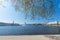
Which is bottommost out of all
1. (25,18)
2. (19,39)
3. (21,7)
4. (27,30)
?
(19,39)

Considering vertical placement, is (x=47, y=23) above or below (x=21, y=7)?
below

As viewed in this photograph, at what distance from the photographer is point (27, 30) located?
6.12 feet

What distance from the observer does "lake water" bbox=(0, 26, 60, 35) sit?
185 cm

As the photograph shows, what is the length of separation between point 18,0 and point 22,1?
59 mm

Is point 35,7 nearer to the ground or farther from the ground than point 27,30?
farther from the ground

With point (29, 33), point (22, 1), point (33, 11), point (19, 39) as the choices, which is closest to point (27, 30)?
point (29, 33)

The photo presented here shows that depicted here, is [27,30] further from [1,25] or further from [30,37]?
[1,25]

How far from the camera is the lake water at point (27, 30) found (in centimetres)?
185

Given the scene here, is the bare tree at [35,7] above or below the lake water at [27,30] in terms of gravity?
above

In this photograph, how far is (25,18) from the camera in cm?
188

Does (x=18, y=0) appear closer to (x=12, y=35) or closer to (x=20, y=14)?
(x=20, y=14)

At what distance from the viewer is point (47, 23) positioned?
191 centimetres

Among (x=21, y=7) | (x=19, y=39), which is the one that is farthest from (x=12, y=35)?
(x=21, y=7)

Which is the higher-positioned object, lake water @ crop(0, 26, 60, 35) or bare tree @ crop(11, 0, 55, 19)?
bare tree @ crop(11, 0, 55, 19)
